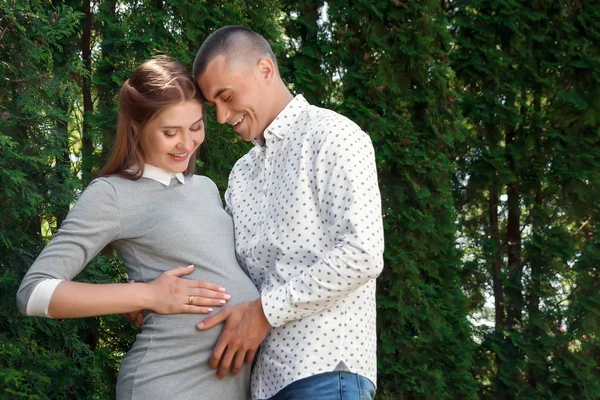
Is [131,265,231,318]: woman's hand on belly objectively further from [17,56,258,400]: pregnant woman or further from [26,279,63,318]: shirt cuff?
[26,279,63,318]: shirt cuff

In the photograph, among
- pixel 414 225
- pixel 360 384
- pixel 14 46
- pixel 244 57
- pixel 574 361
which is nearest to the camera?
pixel 360 384

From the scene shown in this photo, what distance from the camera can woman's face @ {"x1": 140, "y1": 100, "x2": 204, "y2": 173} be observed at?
7.50 feet

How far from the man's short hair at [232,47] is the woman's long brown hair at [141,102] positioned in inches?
3.0

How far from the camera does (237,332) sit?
7.06 ft

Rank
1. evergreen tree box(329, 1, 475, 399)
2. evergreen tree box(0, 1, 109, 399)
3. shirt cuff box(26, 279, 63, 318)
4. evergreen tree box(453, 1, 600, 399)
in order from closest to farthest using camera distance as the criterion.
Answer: shirt cuff box(26, 279, 63, 318)
evergreen tree box(0, 1, 109, 399)
evergreen tree box(329, 1, 475, 399)
evergreen tree box(453, 1, 600, 399)

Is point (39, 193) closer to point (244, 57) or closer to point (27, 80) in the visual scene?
point (27, 80)

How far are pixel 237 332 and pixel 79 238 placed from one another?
495 millimetres

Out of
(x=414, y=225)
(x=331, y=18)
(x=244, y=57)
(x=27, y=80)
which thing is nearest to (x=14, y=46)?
(x=27, y=80)

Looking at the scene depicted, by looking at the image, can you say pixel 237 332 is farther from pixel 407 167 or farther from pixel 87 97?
pixel 407 167

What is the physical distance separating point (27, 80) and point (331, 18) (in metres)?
2.11

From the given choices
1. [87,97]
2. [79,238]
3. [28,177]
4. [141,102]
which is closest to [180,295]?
[79,238]

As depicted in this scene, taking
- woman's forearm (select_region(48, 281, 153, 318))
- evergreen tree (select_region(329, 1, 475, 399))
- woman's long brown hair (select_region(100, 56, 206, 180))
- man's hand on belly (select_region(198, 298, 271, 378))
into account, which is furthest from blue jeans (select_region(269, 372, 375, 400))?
evergreen tree (select_region(329, 1, 475, 399))

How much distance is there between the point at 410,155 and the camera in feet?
15.0

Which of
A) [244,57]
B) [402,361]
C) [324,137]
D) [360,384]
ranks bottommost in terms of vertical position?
[402,361]
